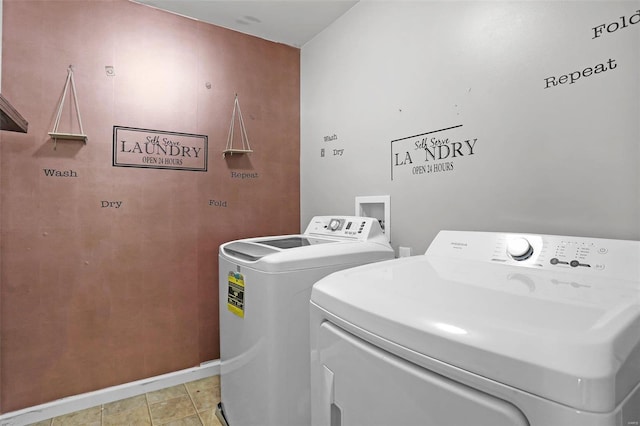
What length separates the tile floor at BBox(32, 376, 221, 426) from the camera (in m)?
1.78

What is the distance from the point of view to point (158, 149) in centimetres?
210

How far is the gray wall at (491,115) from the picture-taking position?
1.06m

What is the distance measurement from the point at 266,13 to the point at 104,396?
261cm

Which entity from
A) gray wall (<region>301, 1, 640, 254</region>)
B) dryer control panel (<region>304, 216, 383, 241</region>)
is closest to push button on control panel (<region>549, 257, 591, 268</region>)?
gray wall (<region>301, 1, 640, 254</region>)

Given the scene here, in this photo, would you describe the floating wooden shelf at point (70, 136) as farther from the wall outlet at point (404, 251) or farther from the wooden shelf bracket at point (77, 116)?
the wall outlet at point (404, 251)

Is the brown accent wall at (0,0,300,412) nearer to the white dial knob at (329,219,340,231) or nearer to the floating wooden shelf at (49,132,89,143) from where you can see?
the floating wooden shelf at (49,132,89,143)

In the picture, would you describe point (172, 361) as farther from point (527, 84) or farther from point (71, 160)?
point (527, 84)

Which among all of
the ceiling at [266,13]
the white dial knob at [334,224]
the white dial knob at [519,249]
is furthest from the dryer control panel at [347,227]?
the ceiling at [266,13]

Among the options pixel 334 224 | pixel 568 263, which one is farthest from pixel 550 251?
pixel 334 224

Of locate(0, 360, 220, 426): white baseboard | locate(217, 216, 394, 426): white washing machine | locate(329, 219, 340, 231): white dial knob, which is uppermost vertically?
locate(329, 219, 340, 231): white dial knob

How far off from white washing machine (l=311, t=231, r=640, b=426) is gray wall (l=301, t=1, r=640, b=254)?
11.3 inches

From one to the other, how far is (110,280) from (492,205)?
2.14 meters

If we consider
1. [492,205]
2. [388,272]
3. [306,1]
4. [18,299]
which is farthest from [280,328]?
[306,1]

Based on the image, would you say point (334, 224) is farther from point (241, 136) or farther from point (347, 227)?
point (241, 136)
